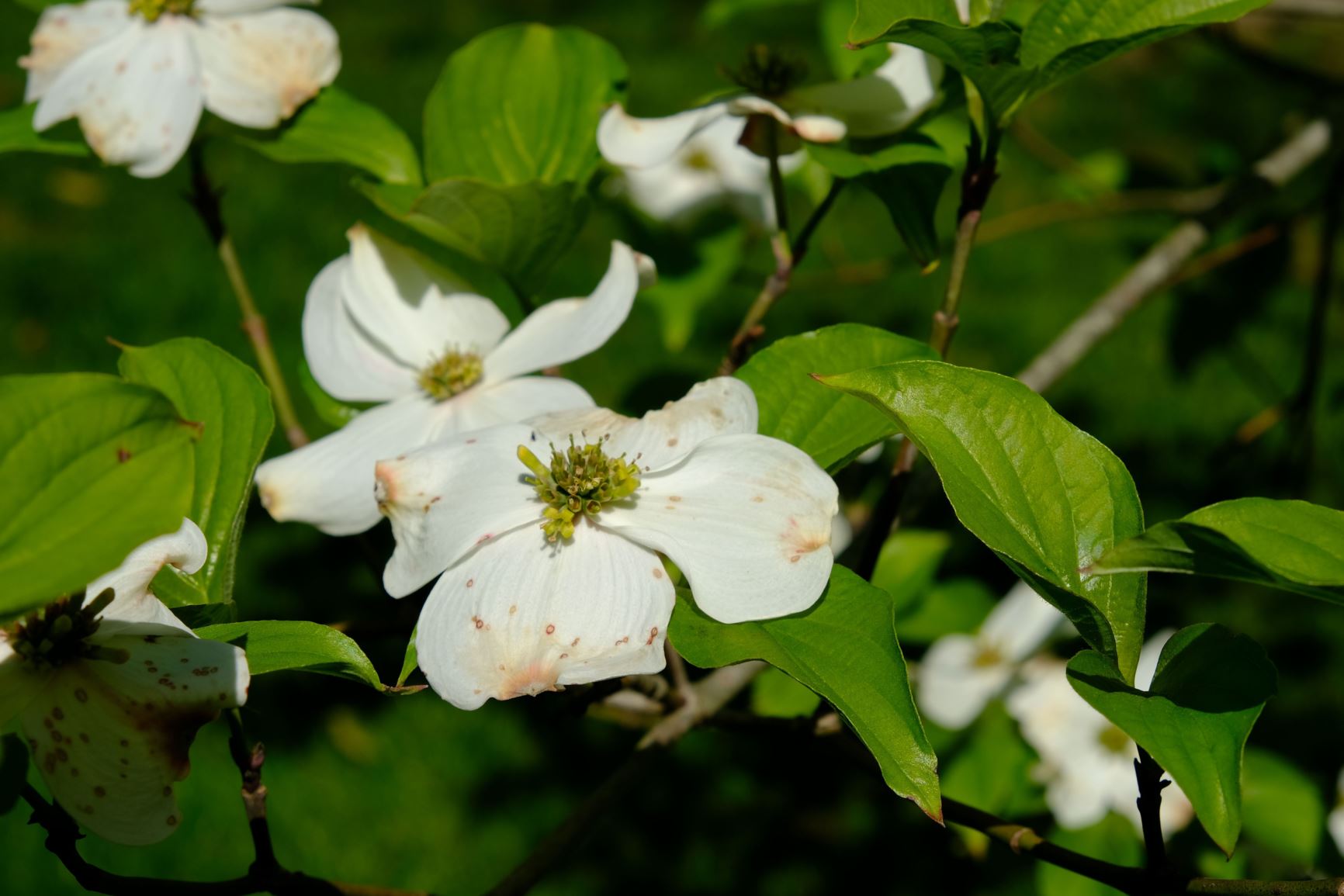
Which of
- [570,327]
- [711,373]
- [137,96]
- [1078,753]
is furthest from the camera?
[711,373]

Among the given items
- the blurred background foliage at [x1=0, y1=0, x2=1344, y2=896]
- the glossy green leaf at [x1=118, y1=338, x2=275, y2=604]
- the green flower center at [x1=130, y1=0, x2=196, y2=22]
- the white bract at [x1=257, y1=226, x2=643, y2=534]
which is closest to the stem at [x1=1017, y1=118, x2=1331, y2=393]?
the blurred background foliage at [x1=0, y1=0, x2=1344, y2=896]

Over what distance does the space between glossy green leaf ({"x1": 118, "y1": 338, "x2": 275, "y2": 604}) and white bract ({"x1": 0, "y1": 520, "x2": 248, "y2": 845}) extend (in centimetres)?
8

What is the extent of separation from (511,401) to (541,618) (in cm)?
23

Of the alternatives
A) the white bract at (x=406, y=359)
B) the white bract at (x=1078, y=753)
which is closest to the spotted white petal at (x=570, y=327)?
the white bract at (x=406, y=359)

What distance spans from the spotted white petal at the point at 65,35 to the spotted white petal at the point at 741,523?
63 cm

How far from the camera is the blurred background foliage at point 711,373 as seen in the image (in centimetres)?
138

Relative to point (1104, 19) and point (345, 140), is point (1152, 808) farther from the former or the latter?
point (345, 140)

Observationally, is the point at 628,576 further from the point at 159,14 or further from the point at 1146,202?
the point at 1146,202

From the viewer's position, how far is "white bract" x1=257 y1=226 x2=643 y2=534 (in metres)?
0.81

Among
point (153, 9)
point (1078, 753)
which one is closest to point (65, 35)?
point (153, 9)

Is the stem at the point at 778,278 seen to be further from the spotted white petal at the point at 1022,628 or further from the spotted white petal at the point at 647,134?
the spotted white petal at the point at 1022,628

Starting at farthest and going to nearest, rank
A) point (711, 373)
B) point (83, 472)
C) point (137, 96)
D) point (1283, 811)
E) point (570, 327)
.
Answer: point (711, 373) < point (1283, 811) < point (137, 96) < point (570, 327) < point (83, 472)

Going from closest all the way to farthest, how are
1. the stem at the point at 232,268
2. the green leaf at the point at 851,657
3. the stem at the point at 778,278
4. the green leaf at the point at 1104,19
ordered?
the green leaf at the point at 851,657 → the green leaf at the point at 1104,19 → the stem at the point at 778,278 → the stem at the point at 232,268

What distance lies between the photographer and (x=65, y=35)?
3.26 feet
